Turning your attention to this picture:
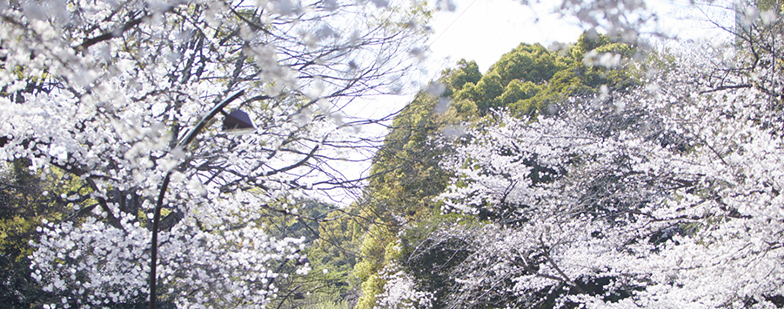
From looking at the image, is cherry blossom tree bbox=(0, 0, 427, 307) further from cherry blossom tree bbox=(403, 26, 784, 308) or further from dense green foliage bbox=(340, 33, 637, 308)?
cherry blossom tree bbox=(403, 26, 784, 308)

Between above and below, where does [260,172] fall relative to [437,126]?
below

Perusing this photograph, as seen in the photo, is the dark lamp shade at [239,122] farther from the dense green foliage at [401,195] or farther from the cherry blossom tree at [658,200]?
the cherry blossom tree at [658,200]

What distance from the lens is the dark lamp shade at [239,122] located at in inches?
140

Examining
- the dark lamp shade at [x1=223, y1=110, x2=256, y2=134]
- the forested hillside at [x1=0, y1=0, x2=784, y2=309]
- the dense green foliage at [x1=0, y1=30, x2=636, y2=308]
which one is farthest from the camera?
the dense green foliage at [x1=0, y1=30, x2=636, y2=308]

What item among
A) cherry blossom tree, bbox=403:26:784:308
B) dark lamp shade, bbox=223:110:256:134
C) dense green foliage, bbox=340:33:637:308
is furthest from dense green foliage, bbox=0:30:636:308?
dark lamp shade, bbox=223:110:256:134

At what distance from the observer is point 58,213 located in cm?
660

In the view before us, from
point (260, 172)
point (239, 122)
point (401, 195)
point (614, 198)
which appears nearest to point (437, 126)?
point (260, 172)

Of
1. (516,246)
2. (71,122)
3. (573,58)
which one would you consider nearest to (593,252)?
(516,246)

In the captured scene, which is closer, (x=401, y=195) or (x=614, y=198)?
(x=614, y=198)

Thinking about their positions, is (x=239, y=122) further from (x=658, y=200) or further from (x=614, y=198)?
(x=614, y=198)

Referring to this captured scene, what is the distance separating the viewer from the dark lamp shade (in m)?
3.55

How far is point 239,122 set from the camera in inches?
143

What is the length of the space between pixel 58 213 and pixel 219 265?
270cm

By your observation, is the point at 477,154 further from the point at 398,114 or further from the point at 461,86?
the point at 461,86
